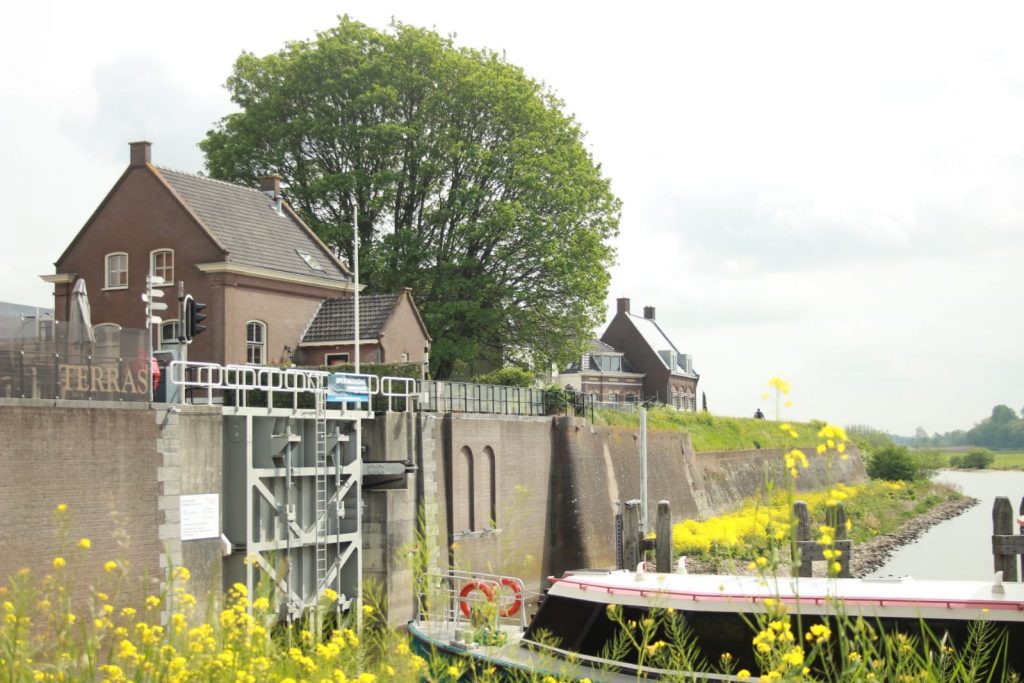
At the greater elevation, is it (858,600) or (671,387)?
(671,387)

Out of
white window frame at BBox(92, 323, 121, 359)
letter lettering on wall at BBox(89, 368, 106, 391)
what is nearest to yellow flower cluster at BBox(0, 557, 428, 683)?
letter lettering on wall at BBox(89, 368, 106, 391)

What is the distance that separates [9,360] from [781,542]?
15.6 metres

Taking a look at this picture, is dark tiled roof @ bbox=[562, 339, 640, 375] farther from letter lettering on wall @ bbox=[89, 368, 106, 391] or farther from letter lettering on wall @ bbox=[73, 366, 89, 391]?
letter lettering on wall @ bbox=[73, 366, 89, 391]

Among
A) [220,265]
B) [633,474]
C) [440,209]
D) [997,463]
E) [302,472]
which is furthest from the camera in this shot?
[997,463]

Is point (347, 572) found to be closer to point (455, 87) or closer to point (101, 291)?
point (101, 291)

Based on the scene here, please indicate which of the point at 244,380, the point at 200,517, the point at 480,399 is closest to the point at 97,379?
the point at 200,517

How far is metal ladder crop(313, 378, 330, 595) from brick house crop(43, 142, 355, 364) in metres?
9.83

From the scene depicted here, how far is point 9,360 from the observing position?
18688 mm

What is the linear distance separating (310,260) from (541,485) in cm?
1046

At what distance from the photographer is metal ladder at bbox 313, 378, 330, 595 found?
81.1ft

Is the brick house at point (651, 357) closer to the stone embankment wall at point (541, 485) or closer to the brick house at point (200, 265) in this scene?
the stone embankment wall at point (541, 485)

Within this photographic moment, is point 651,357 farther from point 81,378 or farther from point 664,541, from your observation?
point 81,378

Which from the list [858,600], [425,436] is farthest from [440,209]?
[858,600]

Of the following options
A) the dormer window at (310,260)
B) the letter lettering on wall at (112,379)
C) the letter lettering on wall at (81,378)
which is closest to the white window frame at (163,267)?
the dormer window at (310,260)
